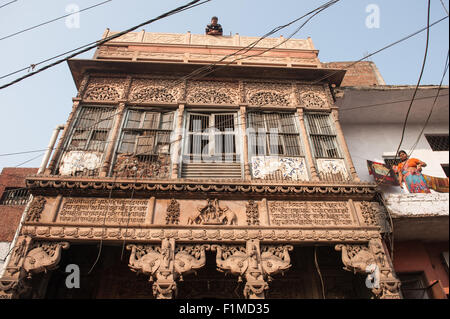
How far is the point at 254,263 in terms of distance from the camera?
5.71m

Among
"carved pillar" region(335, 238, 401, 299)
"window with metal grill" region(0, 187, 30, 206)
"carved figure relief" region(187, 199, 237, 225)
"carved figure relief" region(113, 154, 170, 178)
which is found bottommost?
"carved pillar" region(335, 238, 401, 299)

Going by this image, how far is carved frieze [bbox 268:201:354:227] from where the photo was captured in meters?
6.34

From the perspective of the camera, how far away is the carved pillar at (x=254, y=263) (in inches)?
216

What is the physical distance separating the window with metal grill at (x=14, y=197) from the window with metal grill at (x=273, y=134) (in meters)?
7.66

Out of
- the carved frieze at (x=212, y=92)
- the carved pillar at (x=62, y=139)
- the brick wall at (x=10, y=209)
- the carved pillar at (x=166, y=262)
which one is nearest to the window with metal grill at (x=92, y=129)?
the carved pillar at (x=62, y=139)

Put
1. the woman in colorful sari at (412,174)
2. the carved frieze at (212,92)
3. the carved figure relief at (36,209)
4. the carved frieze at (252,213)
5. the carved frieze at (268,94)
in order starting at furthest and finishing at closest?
1. the carved frieze at (268,94)
2. the carved frieze at (212,92)
3. the woman in colorful sari at (412,174)
4. the carved frieze at (252,213)
5. the carved figure relief at (36,209)

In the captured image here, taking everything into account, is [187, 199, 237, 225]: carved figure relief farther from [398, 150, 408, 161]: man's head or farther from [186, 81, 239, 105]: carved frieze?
[398, 150, 408, 161]: man's head

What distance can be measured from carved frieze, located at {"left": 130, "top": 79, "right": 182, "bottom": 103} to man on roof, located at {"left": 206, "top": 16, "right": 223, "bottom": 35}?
3917mm

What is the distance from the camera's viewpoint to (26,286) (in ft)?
17.9

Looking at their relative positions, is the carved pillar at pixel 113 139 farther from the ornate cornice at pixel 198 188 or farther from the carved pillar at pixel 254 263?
the carved pillar at pixel 254 263

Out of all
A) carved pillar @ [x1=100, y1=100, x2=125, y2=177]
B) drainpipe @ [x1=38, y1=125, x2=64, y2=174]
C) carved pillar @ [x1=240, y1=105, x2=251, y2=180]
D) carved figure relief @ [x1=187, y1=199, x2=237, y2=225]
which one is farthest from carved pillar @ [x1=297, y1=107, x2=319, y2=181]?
drainpipe @ [x1=38, y1=125, x2=64, y2=174]

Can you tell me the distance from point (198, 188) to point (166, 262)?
164cm

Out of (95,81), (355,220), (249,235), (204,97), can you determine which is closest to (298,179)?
(355,220)
